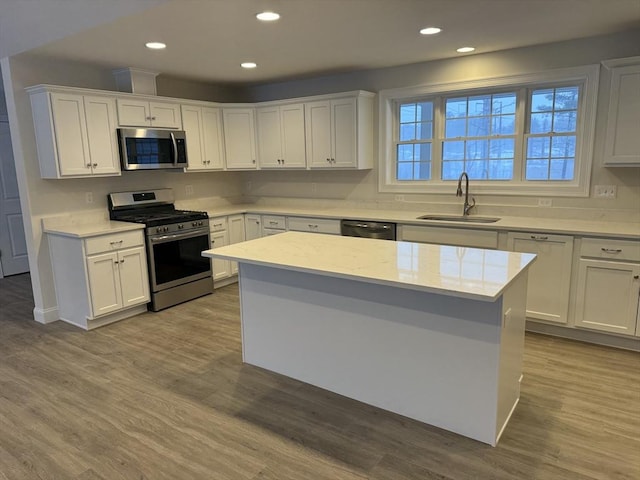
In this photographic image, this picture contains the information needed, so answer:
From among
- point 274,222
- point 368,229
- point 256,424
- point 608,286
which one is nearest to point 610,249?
point 608,286

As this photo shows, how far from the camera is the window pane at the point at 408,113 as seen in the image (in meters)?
4.77

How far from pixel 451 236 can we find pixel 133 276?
2968 millimetres

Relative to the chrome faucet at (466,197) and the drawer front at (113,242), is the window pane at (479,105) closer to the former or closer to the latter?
the chrome faucet at (466,197)

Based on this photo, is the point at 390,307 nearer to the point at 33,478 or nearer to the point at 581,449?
the point at 581,449

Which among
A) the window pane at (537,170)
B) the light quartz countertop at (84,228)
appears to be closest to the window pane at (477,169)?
the window pane at (537,170)

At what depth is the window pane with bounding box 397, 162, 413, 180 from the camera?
489 centimetres

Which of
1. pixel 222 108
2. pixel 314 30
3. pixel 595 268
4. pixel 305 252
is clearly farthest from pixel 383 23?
pixel 222 108

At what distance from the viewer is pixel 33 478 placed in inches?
83.7

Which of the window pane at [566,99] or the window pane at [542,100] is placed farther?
the window pane at [542,100]

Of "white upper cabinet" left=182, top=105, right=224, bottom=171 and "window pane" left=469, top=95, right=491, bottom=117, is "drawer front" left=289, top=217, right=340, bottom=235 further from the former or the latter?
"window pane" left=469, top=95, right=491, bottom=117

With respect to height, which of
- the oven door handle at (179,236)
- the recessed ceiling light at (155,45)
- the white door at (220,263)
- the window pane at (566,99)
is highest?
the recessed ceiling light at (155,45)

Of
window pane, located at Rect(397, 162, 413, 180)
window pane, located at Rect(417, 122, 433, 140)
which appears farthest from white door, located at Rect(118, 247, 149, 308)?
window pane, located at Rect(417, 122, 433, 140)

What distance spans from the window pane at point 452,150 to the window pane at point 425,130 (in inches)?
7.7

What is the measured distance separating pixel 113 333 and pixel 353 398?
2366 millimetres
